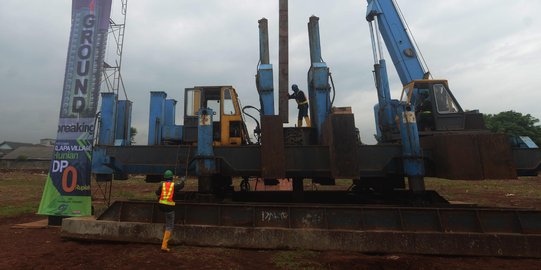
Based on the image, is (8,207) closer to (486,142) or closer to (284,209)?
(284,209)

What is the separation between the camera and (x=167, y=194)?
6.15 meters

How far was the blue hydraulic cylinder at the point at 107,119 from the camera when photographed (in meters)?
8.16

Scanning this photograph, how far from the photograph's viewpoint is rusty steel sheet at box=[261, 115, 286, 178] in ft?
21.5

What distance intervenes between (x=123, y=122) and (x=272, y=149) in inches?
188

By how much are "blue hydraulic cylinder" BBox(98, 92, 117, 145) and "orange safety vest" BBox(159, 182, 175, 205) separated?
3.05m

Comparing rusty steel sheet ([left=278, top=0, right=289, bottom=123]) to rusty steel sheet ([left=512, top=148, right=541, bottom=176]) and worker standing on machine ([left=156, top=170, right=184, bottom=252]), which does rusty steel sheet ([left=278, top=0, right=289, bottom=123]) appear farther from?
rusty steel sheet ([left=512, top=148, right=541, bottom=176])

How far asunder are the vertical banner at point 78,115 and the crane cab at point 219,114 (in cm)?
269

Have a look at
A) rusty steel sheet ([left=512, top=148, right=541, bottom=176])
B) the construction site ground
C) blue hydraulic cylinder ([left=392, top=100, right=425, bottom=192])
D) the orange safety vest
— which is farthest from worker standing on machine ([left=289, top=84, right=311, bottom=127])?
rusty steel sheet ([left=512, top=148, right=541, bottom=176])

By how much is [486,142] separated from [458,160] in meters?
0.70

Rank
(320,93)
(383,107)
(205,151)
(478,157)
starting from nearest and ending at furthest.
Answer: (478,157) < (205,151) < (320,93) < (383,107)

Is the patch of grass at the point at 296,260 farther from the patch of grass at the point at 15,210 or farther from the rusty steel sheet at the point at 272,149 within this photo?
the patch of grass at the point at 15,210


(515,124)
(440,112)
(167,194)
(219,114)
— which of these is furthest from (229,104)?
(515,124)

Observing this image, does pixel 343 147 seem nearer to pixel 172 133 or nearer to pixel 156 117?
pixel 172 133

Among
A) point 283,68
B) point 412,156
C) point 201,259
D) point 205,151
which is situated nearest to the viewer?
point 201,259
